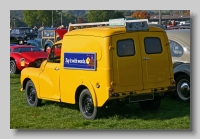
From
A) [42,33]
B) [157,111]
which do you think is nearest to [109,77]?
[157,111]

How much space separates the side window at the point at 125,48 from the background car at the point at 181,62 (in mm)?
2466

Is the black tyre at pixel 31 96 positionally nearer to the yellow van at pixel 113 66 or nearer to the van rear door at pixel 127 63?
the yellow van at pixel 113 66

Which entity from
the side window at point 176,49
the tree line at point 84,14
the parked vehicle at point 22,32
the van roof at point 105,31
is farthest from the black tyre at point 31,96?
the parked vehicle at point 22,32

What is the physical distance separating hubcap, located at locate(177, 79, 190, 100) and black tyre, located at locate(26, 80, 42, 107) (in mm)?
3468

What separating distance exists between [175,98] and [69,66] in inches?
126

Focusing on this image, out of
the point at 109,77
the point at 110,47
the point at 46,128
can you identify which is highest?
the point at 110,47

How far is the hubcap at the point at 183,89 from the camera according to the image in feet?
34.8

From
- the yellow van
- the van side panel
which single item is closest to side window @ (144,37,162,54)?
the yellow van

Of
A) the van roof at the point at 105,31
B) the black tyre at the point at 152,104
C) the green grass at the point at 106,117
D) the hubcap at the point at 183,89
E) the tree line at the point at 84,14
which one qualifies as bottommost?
the green grass at the point at 106,117

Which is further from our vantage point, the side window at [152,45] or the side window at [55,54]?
the side window at [55,54]

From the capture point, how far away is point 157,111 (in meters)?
9.68

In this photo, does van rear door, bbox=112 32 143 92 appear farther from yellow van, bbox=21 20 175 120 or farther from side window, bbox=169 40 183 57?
A: side window, bbox=169 40 183 57

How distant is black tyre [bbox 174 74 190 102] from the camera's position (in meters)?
10.6

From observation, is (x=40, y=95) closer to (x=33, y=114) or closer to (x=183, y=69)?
(x=33, y=114)
